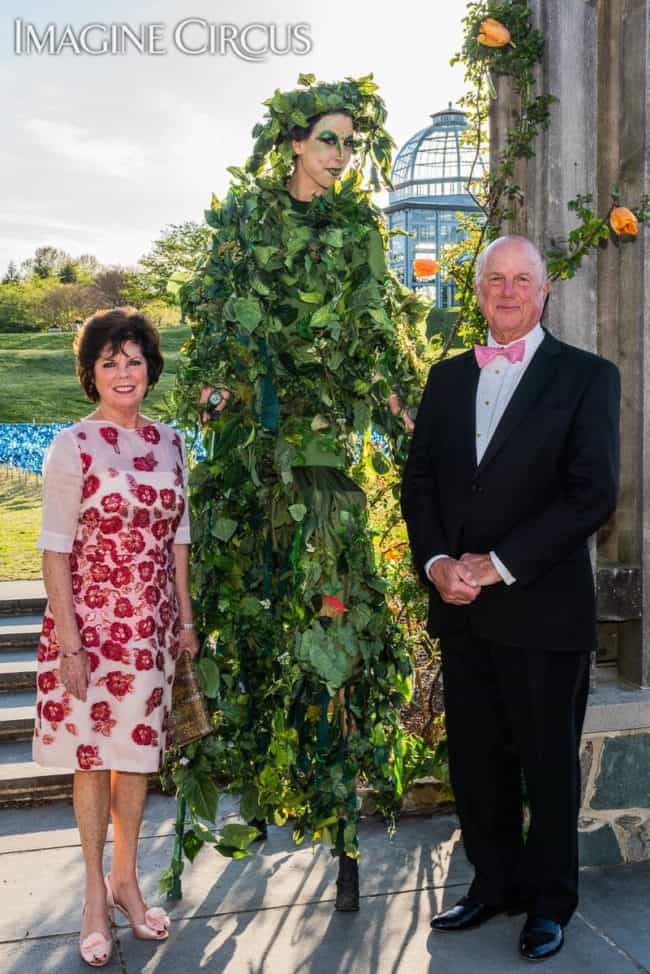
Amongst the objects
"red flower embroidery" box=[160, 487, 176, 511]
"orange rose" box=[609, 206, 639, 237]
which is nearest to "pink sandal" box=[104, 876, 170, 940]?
"red flower embroidery" box=[160, 487, 176, 511]

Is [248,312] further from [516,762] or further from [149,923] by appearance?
[149,923]

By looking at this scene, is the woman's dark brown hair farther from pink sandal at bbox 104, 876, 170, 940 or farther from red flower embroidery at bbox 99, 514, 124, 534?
pink sandal at bbox 104, 876, 170, 940

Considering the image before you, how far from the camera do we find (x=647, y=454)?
3150 mm

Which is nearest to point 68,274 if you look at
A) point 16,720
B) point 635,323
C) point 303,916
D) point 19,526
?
point 19,526

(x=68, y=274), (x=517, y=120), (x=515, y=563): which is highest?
(x=68, y=274)

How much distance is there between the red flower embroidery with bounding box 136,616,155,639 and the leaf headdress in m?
1.34

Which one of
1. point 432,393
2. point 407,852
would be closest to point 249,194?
point 432,393

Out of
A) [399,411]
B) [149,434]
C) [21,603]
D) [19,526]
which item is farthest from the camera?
[19,526]

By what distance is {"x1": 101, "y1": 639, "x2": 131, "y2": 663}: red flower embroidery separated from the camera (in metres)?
2.53

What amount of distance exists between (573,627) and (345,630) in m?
0.62

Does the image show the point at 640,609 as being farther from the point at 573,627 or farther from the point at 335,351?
the point at 335,351

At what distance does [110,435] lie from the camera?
2598 millimetres

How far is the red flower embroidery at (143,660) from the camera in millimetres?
2551

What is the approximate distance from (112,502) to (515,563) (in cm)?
107
